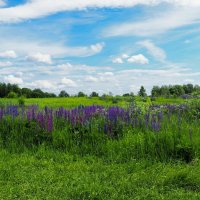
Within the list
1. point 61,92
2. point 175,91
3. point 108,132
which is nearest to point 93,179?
point 108,132

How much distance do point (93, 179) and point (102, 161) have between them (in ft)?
3.49

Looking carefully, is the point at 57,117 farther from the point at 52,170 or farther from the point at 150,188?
the point at 150,188

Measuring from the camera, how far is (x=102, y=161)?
7.18m

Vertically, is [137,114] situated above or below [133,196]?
above

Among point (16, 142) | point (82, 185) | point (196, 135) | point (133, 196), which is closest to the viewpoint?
point (133, 196)

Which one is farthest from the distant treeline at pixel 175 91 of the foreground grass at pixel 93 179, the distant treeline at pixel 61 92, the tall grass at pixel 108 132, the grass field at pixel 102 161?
the foreground grass at pixel 93 179

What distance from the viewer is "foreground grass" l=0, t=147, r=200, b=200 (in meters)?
5.51

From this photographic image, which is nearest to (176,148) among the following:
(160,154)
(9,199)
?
(160,154)

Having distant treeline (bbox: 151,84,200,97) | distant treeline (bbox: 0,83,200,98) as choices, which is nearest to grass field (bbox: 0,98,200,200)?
distant treeline (bbox: 151,84,200,97)

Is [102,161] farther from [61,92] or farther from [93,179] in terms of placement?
[61,92]

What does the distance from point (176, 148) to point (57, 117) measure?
3.40m

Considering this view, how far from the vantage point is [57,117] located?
9.47 metres

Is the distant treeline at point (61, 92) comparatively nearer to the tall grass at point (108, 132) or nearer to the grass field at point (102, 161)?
the tall grass at point (108, 132)

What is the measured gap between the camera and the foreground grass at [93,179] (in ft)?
18.1
